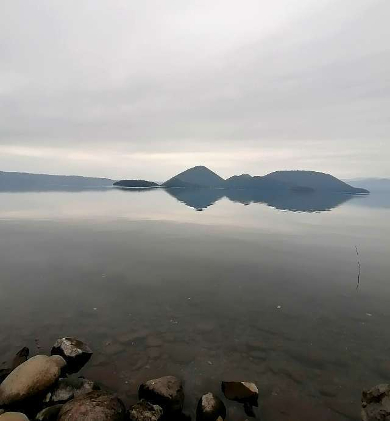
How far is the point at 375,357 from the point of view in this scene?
1370cm

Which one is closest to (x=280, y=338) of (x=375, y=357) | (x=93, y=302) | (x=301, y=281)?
(x=375, y=357)

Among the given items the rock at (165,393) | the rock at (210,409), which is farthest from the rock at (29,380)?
the rock at (210,409)

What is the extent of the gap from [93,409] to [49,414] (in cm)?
173

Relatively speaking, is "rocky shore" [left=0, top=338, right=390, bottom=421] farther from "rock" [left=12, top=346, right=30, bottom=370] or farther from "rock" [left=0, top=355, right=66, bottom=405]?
"rock" [left=12, top=346, right=30, bottom=370]

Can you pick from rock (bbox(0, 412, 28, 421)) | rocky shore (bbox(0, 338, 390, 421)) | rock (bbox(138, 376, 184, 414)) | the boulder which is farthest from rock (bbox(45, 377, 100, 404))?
rock (bbox(138, 376, 184, 414))

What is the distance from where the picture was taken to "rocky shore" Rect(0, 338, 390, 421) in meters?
9.38

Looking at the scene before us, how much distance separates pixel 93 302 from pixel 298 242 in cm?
3055

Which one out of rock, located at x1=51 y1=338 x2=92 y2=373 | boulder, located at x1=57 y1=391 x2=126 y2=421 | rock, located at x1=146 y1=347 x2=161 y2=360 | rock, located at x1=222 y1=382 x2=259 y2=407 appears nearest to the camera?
boulder, located at x1=57 y1=391 x2=126 y2=421

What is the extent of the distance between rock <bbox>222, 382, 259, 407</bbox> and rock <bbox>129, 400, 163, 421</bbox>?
2.78m

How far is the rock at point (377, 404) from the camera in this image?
927 cm

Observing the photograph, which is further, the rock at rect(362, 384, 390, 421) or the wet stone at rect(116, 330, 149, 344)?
the wet stone at rect(116, 330, 149, 344)

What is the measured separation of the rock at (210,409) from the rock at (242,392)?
921 mm

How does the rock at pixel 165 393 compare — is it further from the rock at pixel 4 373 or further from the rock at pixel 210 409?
the rock at pixel 4 373

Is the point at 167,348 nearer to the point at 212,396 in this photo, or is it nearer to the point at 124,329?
the point at 124,329
